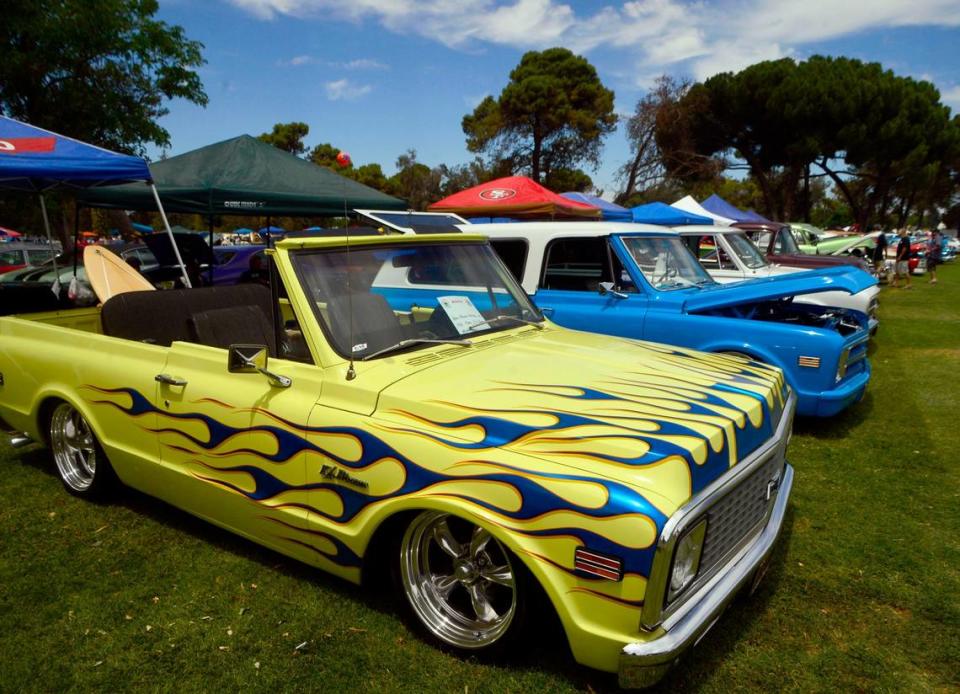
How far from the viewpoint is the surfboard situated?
4.53m

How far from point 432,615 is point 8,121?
6.08m

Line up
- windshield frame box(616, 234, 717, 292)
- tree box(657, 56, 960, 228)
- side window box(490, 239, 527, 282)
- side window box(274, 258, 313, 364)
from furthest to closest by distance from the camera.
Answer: tree box(657, 56, 960, 228)
side window box(490, 239, 527, 282)
windshield frame box(616, 234, 717, 292)
side window box(274, 258, 313, 364)

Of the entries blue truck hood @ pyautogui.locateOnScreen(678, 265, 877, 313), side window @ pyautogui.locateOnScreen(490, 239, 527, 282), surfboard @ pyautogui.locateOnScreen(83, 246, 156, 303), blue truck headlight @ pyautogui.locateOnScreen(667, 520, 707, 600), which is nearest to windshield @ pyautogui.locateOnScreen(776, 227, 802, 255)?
blue truck hood @ pyautogui.locateOnScreen(678, 265, 877, 313)

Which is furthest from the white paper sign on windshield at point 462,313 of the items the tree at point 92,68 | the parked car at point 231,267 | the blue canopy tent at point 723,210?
the blue canopy tent at point 723,210

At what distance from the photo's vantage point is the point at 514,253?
6316 mm

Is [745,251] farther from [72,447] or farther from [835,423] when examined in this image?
[72,447]

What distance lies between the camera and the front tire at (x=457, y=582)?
7.83 feet

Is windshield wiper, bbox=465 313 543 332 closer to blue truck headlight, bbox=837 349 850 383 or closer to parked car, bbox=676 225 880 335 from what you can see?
blue truck headlight, bbox=837 349 850 383

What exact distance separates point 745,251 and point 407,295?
802cm

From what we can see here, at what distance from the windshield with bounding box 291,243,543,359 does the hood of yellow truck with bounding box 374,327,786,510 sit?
0.21 m

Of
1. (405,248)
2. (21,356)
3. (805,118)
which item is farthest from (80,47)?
(805,118)

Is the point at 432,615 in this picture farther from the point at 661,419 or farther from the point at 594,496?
the point at 661,419

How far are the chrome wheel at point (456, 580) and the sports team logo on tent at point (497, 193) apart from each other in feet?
38.6

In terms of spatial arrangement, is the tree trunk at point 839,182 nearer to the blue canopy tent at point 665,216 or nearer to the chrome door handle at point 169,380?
the blue canopy tent at point 665,216
